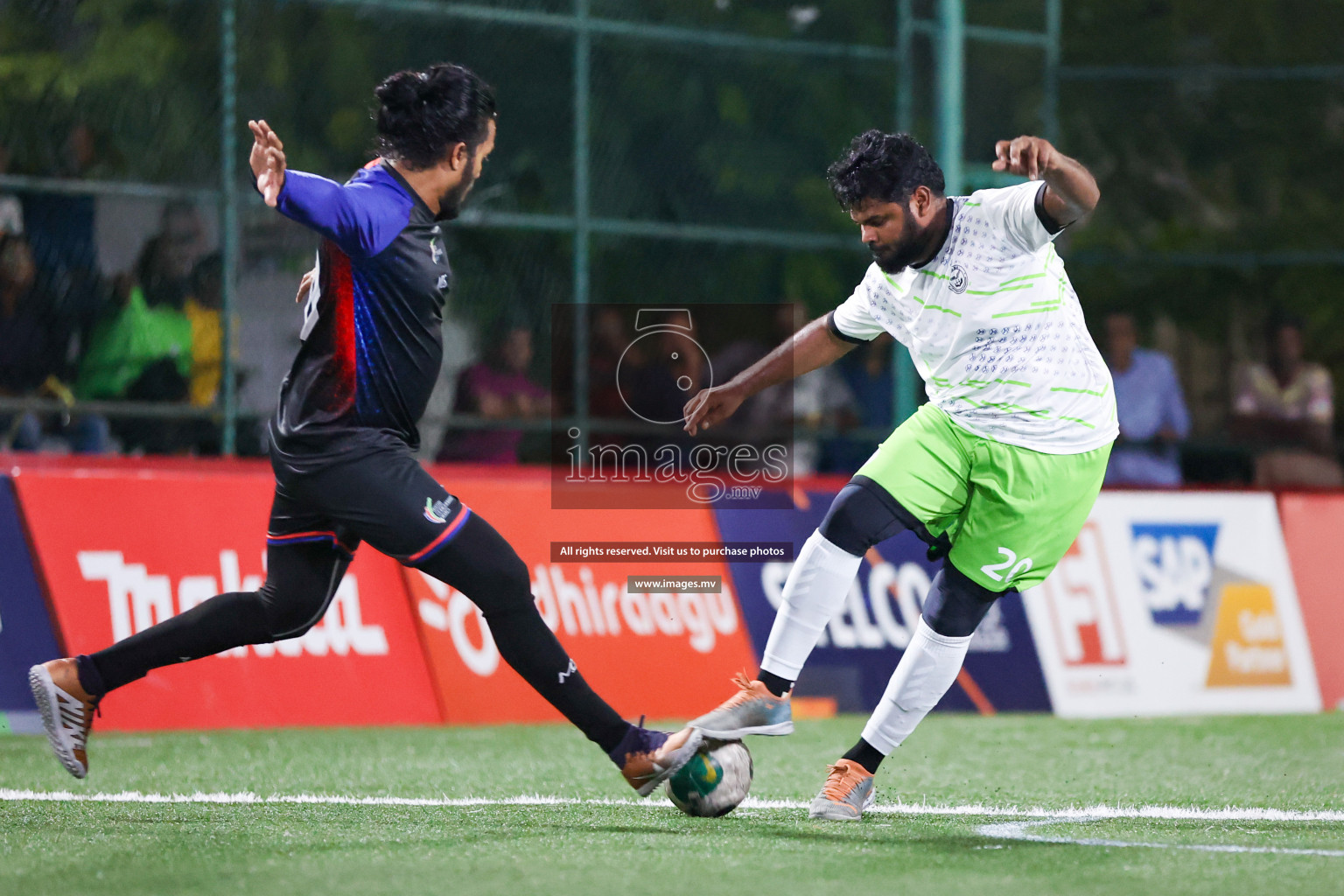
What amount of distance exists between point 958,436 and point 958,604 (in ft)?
1.68

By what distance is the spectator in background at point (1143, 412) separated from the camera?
11922mm

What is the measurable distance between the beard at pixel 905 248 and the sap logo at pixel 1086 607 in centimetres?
465

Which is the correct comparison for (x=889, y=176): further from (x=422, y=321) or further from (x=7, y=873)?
(x=7, y=873)

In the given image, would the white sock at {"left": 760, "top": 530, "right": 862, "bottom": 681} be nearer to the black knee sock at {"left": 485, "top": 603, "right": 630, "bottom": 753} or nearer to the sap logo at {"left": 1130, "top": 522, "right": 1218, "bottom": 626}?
the black knee sock at {"left": 485, "top": 603, "right": 630, "bottom": 753}

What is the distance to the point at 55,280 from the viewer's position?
371 inches

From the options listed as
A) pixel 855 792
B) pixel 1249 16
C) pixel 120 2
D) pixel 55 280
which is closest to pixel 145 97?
pixel 120 2

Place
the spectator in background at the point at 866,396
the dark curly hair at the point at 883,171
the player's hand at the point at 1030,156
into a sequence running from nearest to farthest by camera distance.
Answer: the player's hand at the point at 1030,156
the dark curly hair at the point at 883,171
the spectator in background at the point at 866,396

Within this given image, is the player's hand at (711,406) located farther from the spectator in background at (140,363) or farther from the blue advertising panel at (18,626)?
the spectator in background at (140,363)

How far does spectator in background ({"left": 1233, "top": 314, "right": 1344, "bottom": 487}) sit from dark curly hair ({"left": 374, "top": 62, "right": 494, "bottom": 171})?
31.1 ft

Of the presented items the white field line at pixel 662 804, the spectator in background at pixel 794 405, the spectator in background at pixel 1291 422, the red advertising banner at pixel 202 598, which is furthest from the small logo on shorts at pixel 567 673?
the spectator in background at pixel 1291 422

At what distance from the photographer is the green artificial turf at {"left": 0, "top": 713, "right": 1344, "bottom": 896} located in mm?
4012

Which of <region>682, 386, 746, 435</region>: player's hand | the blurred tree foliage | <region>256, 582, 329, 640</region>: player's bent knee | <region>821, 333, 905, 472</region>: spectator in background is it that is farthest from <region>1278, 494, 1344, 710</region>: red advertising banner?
<region>256, 582, 329, 640</region>: player's bent knee

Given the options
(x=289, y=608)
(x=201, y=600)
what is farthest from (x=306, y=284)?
(x=201, y=600)

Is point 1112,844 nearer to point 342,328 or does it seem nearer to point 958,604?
point 958,604
